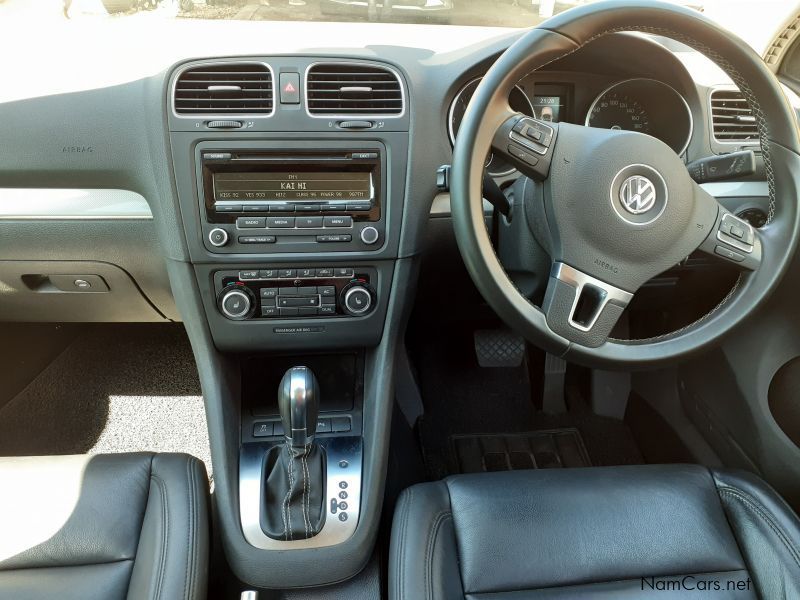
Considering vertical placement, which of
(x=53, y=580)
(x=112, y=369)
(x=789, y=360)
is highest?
(x=789, y=360)

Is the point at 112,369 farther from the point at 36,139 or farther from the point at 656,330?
the point at 656,330

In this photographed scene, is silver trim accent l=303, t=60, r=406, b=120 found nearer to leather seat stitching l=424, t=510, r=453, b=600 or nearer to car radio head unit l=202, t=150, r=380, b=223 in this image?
car radio head unit l=202, t=150, r=380, b=223

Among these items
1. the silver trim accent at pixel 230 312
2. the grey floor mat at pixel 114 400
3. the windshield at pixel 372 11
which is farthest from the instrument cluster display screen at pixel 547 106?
the grey floor mat at pixel 114 400

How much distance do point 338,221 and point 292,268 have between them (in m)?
0.14

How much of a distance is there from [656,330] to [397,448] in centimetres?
88

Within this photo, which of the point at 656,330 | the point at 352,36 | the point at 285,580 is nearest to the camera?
the point at 285,580

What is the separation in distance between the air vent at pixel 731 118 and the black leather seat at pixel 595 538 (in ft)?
2.57

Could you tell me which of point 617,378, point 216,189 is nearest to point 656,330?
point 617,378

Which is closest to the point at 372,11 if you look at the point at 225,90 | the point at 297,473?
the point at 225,90

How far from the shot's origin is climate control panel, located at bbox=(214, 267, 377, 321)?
1305 millimetres

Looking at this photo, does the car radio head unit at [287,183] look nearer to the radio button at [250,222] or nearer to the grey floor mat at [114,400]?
the radio button at [250,222]

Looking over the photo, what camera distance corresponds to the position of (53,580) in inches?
40.6

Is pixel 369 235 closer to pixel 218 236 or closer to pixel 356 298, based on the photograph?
pixel 356 298

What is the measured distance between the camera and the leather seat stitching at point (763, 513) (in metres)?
1.05
